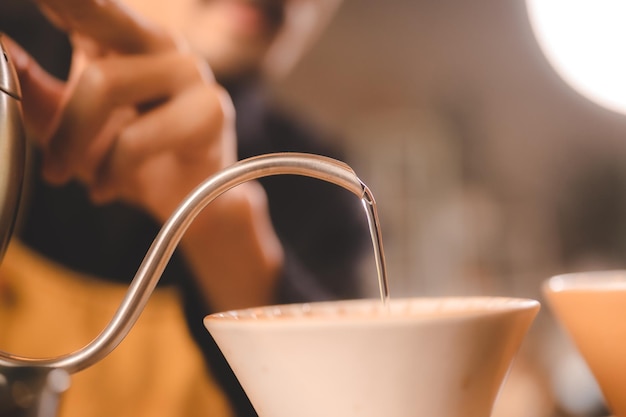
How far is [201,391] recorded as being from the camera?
0.40 metres

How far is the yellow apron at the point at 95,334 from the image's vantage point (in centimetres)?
37

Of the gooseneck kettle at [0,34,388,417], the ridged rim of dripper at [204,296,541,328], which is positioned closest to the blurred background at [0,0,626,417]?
the ridged rim of dripper at [204,296,541,328]

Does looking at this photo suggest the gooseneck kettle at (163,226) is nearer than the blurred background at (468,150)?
Yes

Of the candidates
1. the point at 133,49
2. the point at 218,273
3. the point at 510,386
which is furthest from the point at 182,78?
the point at 510,386

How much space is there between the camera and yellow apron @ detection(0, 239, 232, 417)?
0.37 metres

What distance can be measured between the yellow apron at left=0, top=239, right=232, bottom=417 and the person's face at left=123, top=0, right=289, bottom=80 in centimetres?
18

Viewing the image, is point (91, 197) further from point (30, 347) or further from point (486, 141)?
point (486, 141)

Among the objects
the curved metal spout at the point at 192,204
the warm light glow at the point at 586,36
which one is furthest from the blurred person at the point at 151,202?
the warm light glow at the point at 586,36

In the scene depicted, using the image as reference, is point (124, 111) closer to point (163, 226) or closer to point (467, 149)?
point (163, 226)

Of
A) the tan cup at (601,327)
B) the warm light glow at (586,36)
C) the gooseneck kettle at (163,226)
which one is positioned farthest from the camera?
the warm light glow at (586,36)

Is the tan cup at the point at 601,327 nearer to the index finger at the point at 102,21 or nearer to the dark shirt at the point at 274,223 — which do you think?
the dark shirt at the point at 274,223

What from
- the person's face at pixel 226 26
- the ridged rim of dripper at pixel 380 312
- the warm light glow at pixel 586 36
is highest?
the warm light glow at pixel 586 36

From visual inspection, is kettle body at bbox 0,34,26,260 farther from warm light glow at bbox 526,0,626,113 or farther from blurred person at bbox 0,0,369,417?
warm light glow at bbox 526,0,626,113

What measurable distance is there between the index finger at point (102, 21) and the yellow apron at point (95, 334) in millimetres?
148
